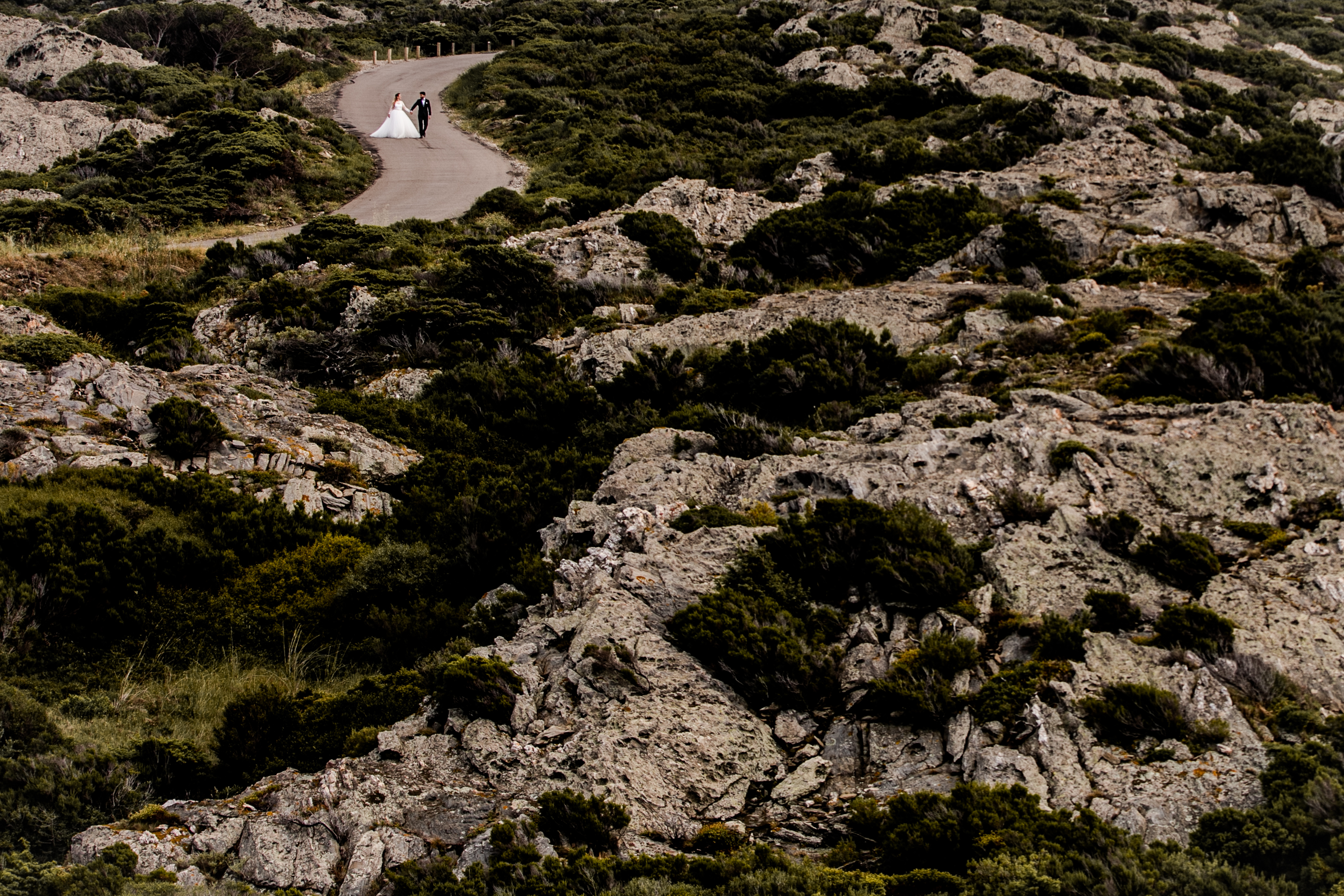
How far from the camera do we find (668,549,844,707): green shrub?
24.0ft

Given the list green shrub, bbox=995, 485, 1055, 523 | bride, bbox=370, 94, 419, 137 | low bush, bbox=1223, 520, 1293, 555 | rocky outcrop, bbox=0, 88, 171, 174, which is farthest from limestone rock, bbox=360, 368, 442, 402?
rocky outcrop, bbox=0, 88, 171, 174

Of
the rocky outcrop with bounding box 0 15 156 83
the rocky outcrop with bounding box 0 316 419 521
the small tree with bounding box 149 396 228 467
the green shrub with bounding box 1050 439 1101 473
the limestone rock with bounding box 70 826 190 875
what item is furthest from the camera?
the rocky outcrop with bounding box 0 15 156 83

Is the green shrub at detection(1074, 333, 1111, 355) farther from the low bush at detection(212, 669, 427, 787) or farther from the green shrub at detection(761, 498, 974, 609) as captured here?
the low bush at detection(212, 669, 427, 787)

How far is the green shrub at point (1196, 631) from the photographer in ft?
21.6

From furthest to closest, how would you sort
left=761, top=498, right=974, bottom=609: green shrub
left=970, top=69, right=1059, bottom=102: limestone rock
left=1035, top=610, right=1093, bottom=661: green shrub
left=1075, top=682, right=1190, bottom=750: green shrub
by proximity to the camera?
left=970, top=69, right=1059, bottom=102: limestone rock, left=761, top=498, right=974, bottom=609: green shrub, left=1035, top=610, right=1093, bottom=661: green shrub, left=1075, top=682, right=1190, bottom=750: green shrub

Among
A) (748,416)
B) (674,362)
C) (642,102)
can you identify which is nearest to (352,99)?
(642,102)

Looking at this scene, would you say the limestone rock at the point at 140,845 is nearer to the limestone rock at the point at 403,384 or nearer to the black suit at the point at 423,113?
the limestone rock at the point at 403,384

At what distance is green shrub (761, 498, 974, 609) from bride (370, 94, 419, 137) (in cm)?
2528

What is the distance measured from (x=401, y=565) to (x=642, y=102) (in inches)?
1055

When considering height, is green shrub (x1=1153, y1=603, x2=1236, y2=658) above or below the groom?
below

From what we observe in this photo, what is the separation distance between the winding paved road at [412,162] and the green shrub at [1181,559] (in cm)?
1943

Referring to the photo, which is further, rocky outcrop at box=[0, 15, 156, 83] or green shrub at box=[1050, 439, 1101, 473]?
rocky outcrop at box=[0, 15, 156, 83]

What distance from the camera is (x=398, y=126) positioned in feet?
98.1

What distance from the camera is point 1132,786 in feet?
18.9
